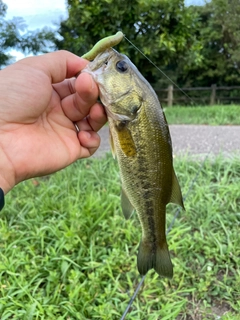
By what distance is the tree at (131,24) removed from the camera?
3.39 m

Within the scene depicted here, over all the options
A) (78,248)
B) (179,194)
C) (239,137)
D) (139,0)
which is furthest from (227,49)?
(179,194)

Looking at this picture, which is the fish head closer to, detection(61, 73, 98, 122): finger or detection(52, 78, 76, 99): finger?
detection(61, 73, 98, 122): finger

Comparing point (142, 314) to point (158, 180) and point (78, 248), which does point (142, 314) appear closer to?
point (78, 248)

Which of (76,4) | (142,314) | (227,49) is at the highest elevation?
(76,4)

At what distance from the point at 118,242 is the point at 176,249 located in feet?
1.45

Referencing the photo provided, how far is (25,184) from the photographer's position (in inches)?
139

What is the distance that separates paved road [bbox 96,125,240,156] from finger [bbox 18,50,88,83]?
2839 mm

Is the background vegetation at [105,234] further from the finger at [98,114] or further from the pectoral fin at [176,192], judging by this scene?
the finger at [98,114]

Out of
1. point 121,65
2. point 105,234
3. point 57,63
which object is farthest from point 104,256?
point 121,65

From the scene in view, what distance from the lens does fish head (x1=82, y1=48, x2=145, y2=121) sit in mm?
1232

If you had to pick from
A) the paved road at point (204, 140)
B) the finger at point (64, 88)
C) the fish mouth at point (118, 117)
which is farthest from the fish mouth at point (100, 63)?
the paved road at point (204, 140)

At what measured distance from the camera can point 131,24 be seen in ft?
11.7

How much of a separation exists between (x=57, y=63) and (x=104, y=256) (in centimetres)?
153

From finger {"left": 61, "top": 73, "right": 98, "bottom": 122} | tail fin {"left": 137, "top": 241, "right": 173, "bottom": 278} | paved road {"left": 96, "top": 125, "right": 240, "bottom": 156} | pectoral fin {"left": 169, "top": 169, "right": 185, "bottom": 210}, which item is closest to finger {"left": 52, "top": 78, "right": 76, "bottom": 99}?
finger {"left": 61, "top": 73, "right": 98, "bottom": 122}
